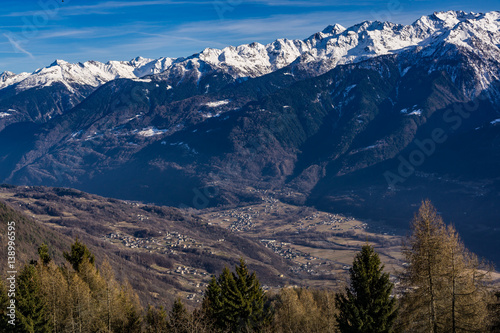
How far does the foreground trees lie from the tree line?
81 mm

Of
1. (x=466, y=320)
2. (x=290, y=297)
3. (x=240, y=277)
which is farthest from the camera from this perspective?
(x=290, y=297)

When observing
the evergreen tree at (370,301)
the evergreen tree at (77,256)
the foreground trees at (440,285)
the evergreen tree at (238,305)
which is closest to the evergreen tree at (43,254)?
the evergreen tree at (77,256)

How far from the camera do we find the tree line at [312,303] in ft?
140

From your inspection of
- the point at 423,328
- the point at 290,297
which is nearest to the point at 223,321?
the point at 290,297

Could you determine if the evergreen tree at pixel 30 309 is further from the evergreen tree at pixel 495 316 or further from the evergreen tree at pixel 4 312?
the evergreen tree at pixel 495 316

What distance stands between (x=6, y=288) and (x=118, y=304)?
1359 centimetres

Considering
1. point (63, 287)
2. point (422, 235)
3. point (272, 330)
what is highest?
point (422, 235)

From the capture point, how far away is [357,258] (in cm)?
4456

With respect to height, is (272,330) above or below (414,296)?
below

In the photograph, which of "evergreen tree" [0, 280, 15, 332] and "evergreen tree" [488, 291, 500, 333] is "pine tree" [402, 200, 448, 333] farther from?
"evergreen tree" [0, 280, 15, 332]

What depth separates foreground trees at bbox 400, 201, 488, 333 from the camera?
42.3m

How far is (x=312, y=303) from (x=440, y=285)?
36.7 metres

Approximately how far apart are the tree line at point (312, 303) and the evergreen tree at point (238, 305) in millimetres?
119

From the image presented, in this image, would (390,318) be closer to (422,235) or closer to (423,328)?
(423,328)
